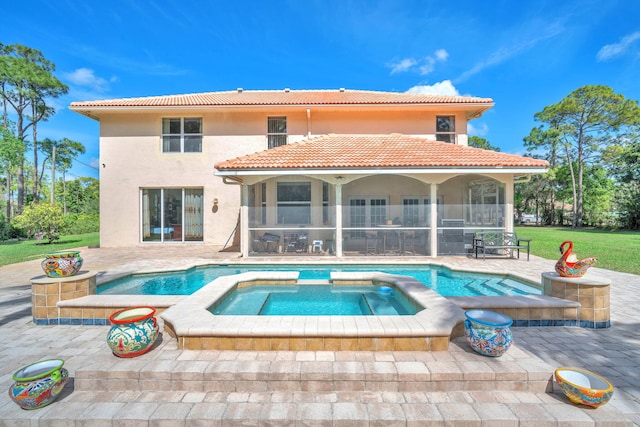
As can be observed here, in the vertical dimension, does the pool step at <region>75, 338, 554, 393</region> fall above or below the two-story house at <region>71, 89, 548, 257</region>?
below

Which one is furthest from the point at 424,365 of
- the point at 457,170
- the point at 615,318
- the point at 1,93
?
the point at 1,93

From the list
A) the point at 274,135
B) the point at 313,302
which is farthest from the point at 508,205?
the point at 274,135

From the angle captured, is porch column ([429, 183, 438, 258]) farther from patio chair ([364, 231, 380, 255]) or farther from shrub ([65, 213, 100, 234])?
shrub ([65, 213, 100, 234])

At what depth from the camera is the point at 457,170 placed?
31.0 ft

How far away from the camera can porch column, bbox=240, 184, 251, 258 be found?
32.9 feet

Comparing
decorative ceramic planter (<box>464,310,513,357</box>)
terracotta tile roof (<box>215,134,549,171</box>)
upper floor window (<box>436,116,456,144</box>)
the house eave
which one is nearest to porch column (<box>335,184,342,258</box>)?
the house eave

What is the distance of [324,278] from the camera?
7.76 metres

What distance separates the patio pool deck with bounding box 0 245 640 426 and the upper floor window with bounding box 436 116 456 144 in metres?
11.6

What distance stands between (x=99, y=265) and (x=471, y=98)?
54.0 feet

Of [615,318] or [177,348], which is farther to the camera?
[615,318]

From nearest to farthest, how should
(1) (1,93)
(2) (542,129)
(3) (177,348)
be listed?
(3) (177,348)
(1) (1,93)
(2) (542,129)

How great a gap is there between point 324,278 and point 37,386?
19.0 ft

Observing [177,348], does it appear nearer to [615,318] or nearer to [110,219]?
[615,318]

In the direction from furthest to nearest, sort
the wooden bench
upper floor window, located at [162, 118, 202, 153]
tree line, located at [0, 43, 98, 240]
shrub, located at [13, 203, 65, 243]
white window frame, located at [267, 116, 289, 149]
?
1. tree line, located at [0, 43, 98, 240]
2. shrub, located at [13, 203, 65, 243]
3. white window frame, located at [267, 116, 289, 149]
4. upper floor window, located at [162, 118, 202, 153]
5. the wooden bench
